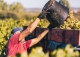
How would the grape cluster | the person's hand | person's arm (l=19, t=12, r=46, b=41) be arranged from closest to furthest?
1. the person's hand
2. person's arm (l=19, t=12, r=46, b=41)
3. the grape cluster

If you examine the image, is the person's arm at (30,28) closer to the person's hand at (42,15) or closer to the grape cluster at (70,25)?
the person's hand at (42,15)

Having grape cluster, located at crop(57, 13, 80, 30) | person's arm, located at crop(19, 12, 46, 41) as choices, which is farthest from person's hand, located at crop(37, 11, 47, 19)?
grape cluster, located at crop(57, 13, 80, 30)

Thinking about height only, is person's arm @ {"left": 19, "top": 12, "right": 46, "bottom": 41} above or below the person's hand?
below

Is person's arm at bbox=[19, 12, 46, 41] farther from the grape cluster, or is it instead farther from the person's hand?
the grape cluster

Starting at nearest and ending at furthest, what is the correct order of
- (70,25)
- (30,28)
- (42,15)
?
(42,15) → (30,28) → (70,25)

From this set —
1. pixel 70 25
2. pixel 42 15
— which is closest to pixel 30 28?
pixel 42 15

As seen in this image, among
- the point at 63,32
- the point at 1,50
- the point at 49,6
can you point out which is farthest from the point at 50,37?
the point at 1,50

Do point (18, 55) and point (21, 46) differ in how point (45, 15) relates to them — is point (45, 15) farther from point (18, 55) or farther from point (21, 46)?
point (18, 55)

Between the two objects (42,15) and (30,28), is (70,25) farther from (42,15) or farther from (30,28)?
(42,15)

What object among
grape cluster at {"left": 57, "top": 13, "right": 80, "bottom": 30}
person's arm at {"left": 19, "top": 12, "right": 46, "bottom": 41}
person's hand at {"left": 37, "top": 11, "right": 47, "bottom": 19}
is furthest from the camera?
grape cluster at {"left": 57, "top": 13, "right": 80, "bottom": 30}

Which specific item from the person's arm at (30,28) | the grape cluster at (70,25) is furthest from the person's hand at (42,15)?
the grape cluster at (70,25)

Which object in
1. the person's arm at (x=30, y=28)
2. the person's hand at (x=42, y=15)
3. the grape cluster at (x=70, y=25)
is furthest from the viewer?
the grape cluster at (x=70, y=25)

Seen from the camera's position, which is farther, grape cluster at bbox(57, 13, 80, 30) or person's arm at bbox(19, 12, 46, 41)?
grape cluster at bbox(57, 13, 80, 30)

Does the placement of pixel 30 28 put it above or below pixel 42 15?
below
